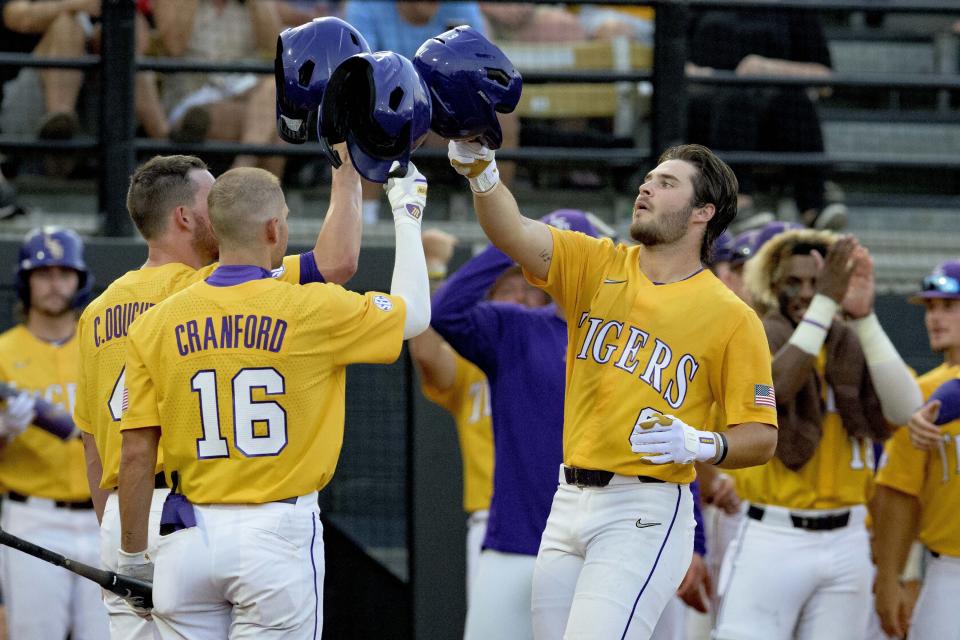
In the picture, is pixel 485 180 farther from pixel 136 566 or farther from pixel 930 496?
pixel 930 496

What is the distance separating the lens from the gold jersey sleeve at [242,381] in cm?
354

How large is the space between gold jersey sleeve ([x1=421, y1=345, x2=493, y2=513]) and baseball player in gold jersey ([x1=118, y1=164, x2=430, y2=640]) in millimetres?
2135

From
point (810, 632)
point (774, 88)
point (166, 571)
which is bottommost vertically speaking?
point (810, 632)

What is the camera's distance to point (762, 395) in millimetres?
3916

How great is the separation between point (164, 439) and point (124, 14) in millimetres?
3800

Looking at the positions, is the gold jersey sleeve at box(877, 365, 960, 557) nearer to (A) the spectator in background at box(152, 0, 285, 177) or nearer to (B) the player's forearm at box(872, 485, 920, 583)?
(B) the player's forearm at box(872, 485, 920, 583)

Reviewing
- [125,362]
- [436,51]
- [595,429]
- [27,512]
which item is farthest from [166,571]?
[27,512]

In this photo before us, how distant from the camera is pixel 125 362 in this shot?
12.7 ft

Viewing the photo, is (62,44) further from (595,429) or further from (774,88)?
(595,429)

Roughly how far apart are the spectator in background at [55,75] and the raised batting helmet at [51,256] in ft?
4.77

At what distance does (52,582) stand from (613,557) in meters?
2.79

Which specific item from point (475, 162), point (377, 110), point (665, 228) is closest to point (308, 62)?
point (377, 110)

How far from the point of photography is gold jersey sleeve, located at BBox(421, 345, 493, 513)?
5785 mm

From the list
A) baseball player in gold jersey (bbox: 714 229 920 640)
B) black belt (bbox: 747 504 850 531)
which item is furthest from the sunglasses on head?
black belt (bbox: 747 504 850 531)
